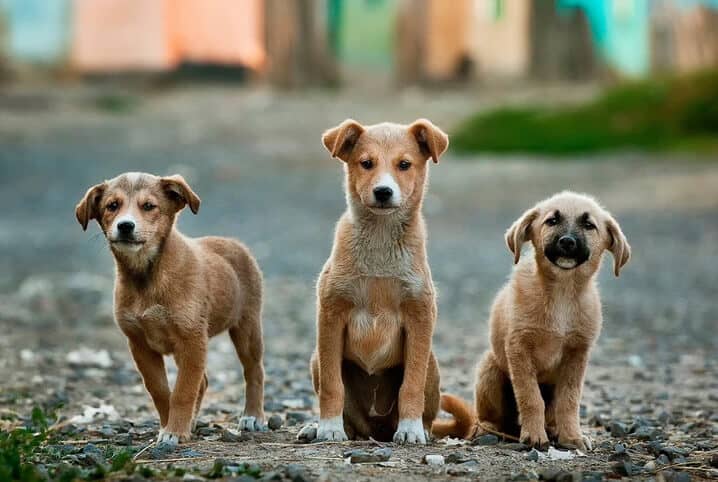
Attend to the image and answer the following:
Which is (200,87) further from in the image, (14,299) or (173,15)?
(14,299)

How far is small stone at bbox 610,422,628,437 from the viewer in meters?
6.80

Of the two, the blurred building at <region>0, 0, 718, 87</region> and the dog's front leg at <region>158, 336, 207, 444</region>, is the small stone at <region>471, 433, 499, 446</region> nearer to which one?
the dog's front leg at <region>158, 336, 207, 444</region>

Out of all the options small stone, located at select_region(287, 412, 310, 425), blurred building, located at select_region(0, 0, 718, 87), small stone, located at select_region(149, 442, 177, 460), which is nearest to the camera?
small stone, located at select_region(149, 442, 177, 460)

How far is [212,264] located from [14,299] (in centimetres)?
591

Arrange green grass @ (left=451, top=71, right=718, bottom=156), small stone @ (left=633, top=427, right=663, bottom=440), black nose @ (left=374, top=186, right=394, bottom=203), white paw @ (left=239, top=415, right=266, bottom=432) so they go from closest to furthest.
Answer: black nose @ (left=374, top=186, right=394, bottom=203) < small stone @ (left=633, top=427, right=663, bottom=440) < white paw @ (left=239, top=415, right=266, bottom=432) < green grass @ (left=451, top=71, right=718, bottom=156)

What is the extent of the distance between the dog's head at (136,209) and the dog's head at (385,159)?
80 cm

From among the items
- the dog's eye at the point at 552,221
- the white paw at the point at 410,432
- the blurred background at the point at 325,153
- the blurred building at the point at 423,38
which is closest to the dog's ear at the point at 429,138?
the dog's eye at the point at 552,221

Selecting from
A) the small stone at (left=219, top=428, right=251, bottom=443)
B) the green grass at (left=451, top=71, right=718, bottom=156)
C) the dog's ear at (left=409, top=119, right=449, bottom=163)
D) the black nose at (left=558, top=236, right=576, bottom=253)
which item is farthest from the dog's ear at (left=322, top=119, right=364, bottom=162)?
the green grass at (left=451, top=71, right=718, bottom=156)

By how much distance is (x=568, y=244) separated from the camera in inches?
241

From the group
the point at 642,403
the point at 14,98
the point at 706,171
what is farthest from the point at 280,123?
the point at 642,403

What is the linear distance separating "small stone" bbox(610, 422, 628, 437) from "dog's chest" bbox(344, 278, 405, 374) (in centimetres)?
149

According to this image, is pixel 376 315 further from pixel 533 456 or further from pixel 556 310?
pixel 533 456

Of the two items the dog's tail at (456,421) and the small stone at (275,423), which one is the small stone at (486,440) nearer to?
the dog's tail at (456,421)

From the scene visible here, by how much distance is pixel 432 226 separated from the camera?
57.2 ft
